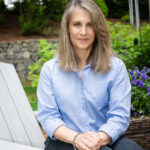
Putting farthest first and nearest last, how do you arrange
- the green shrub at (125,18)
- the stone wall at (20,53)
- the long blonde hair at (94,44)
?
the green shrub at (125,18) → the stone wall at (20,53) → the long blonde hair at (94,44)

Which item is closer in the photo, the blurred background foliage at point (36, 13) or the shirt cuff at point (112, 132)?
the shirt cuff at point (112, 132)

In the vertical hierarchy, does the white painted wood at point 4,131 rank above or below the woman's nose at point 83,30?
below

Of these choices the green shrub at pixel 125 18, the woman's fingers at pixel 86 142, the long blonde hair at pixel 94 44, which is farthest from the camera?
the green shrub at pixel 125 18

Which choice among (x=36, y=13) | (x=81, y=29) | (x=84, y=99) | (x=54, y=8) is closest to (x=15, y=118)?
(x=84, y=99)

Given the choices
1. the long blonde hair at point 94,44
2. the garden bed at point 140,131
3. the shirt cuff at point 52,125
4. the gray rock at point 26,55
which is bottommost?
the gray rock at point 26,55

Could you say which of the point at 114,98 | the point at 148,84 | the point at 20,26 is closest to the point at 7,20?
the point at 20,26

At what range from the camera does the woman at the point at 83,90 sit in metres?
1.73

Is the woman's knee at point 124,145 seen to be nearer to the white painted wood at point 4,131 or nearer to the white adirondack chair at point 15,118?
the white adirondack chair at point 15,118

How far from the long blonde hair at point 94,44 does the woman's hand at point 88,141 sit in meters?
0.45

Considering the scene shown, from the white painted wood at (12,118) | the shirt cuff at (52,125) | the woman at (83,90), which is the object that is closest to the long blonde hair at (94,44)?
the woman at (83,90)

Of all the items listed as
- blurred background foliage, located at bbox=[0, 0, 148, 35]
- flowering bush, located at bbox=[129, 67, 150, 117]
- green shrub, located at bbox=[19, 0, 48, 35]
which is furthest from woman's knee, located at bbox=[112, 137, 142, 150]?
green shrub, located at bbox=[19, 0, 48, 35]

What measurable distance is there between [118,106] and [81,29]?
0.57 meters

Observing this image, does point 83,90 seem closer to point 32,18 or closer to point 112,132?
point 112,132

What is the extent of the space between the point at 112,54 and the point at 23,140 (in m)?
0.93
